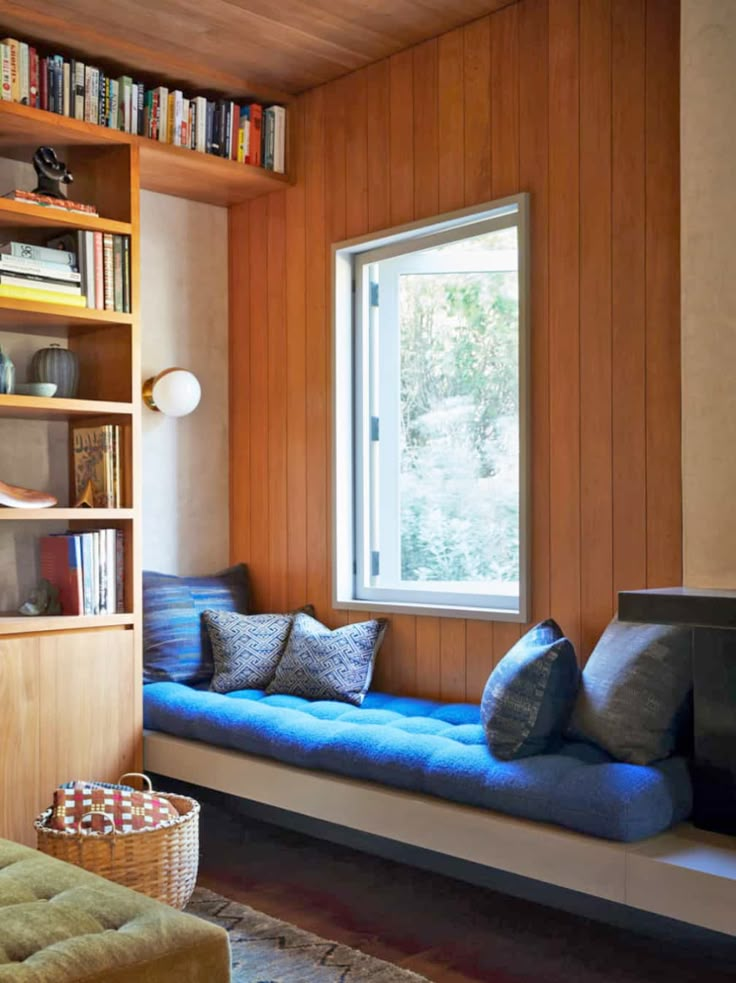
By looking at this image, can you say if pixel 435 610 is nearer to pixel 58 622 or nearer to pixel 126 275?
pixel 58 622

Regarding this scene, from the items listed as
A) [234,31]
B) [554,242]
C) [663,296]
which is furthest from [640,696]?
[234,31]

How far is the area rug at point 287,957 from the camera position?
8.73ft

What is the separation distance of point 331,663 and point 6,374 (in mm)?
1450

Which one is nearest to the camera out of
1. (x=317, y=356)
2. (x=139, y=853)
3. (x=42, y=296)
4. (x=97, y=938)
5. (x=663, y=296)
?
(x=97, y=938)

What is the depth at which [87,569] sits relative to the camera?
383 cm

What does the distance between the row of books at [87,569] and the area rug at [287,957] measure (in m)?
1.17

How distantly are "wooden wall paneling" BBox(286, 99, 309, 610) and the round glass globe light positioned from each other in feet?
1.27

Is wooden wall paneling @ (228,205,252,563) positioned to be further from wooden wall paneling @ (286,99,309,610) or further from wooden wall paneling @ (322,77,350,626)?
wooden wall paneling @ (322,77,350,626)

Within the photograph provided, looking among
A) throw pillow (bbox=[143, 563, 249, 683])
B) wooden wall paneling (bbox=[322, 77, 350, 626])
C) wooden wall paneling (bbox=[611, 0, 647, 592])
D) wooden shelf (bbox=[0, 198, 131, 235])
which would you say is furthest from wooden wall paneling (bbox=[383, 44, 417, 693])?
wooden shelf (bbox=[0, 198, 131, 235])

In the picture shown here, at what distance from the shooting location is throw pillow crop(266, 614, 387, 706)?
12.5 feet

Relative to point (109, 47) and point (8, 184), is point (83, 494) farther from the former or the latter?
point (109, 47)

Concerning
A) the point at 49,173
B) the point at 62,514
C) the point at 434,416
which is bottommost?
the point at 62,514

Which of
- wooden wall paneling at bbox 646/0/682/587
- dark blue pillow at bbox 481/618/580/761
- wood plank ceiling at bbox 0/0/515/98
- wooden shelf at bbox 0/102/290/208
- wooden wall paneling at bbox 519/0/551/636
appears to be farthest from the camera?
wooden shelf at bbox 0/102/290/208

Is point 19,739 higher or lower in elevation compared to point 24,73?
lower
